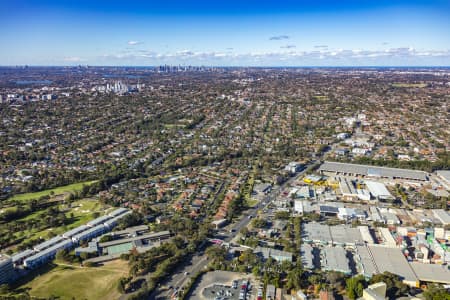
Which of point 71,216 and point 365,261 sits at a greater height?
point 71,216

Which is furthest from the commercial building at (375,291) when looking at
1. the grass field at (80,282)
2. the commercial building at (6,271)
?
the commercial building at (6,271)

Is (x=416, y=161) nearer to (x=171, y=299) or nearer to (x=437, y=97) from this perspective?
(x=171, y=299)

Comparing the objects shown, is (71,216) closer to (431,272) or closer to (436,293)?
(436,293)

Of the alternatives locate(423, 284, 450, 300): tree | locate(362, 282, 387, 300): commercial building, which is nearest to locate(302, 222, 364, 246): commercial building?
locate(362, 282, 387, 300): commercial building

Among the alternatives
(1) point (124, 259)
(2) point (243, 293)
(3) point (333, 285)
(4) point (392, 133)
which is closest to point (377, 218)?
(3) point (333, 285)

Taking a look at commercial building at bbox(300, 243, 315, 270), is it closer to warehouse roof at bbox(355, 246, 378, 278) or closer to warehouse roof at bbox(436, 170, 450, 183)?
warehouse roof at bbox(355, 246, 378, 278)

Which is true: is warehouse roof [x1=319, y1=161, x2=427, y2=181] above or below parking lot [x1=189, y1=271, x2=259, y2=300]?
above

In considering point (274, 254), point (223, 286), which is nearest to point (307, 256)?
point (274, 254)
